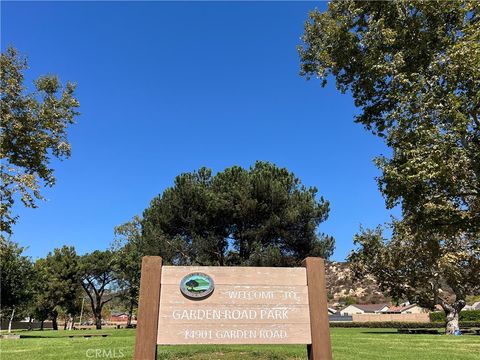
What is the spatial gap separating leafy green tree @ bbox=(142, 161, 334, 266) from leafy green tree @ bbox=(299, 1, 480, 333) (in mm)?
12058

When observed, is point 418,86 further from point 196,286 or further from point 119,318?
point 119,318

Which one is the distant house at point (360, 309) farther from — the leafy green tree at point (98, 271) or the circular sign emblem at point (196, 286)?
the circular sign emblem at point (196, 286)

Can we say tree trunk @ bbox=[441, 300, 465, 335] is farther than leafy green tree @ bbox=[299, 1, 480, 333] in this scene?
Yes

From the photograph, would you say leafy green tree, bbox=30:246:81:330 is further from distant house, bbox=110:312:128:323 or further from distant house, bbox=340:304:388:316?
distant house, bbox=340:304:388:316

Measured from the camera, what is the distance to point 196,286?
17.7ft

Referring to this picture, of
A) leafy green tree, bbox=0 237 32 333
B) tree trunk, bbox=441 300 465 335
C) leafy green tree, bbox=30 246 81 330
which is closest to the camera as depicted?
tree trunk, bbox=441 300 465 335

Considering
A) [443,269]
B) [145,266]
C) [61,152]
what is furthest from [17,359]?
[443,269]

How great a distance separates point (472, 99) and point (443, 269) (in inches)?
805

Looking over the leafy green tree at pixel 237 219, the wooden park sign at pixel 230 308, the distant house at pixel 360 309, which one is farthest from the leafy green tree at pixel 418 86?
the distant house at pixel 360 309

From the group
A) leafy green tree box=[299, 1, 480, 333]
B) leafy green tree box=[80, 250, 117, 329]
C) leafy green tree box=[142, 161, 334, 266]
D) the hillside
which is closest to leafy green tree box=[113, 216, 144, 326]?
leafy green tree box=[80, 250, 117, 329]

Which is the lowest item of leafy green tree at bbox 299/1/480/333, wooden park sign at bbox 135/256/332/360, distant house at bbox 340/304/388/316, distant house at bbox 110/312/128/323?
wooden park sign at bbox 135/256/332/360

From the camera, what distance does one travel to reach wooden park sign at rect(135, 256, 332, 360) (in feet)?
17.0

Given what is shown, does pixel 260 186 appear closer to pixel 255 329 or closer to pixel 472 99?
pixel 472 99

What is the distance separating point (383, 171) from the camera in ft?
40.7
